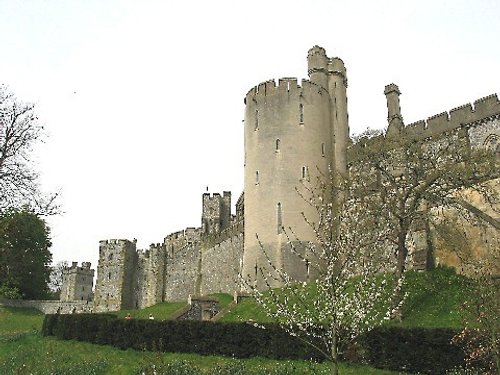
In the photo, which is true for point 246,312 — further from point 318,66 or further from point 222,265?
point 318,66

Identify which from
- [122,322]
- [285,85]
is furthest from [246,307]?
[285,85]

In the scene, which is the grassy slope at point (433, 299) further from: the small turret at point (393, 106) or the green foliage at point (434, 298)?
the small turret at point (393, 106)

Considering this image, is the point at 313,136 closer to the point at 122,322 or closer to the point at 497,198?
the point at 497,198

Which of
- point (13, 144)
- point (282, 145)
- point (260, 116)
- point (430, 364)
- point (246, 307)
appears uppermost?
point (260, 116)

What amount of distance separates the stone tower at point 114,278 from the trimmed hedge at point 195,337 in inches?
1132

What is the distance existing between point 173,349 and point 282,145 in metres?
15.8

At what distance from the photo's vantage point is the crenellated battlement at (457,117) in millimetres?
27625

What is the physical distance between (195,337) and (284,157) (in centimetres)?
1510

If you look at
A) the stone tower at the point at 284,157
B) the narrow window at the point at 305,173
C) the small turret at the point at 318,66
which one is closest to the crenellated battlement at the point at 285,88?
the stone tower at the point at 284,157

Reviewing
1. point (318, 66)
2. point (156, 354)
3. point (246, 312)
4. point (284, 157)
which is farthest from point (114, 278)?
point (156, 354)

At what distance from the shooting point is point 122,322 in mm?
19594

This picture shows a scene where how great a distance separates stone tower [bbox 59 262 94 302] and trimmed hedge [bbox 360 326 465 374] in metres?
65.3

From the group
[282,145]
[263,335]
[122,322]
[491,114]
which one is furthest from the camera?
[282,145]

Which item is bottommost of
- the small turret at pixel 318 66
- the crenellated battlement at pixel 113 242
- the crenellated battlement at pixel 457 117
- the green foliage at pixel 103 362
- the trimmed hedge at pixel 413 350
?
the green foliage at pixel 103 362
